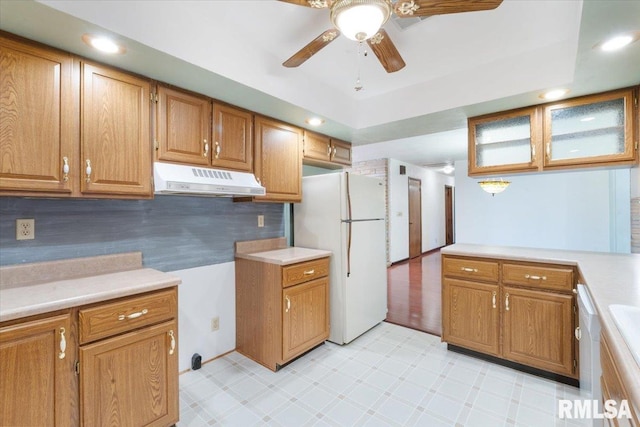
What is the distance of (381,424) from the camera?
68.2 inches

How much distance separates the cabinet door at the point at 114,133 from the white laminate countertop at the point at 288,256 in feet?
3.11

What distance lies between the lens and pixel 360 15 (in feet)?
4.05

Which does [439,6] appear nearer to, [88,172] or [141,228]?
[88,172]

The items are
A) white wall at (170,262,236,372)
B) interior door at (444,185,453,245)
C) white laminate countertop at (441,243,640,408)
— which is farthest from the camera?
interior door at (444,185,453,245)

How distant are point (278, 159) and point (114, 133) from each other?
1.26 meters

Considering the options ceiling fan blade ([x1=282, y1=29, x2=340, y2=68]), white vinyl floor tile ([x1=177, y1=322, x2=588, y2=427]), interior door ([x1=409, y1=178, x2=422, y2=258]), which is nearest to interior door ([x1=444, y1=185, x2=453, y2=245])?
interior door ([x1=409, y1=178, x2=422, y2=258])

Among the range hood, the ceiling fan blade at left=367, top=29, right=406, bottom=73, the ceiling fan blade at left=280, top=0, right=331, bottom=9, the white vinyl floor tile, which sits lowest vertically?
the white vinyl floor tile

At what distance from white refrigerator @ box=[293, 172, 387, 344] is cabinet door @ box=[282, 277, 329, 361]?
14 cm

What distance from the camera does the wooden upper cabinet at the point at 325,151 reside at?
3.00m

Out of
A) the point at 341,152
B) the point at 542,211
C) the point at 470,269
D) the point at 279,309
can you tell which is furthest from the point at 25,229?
the point at 542,211

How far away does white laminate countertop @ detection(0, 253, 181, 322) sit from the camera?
4.13 ft

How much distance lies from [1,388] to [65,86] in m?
1.42

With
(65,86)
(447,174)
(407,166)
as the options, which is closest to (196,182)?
(65,86)

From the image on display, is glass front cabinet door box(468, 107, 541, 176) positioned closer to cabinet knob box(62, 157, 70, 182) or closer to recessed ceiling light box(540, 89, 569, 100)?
recessed ceiling light box(540, 89, 569, 100)
